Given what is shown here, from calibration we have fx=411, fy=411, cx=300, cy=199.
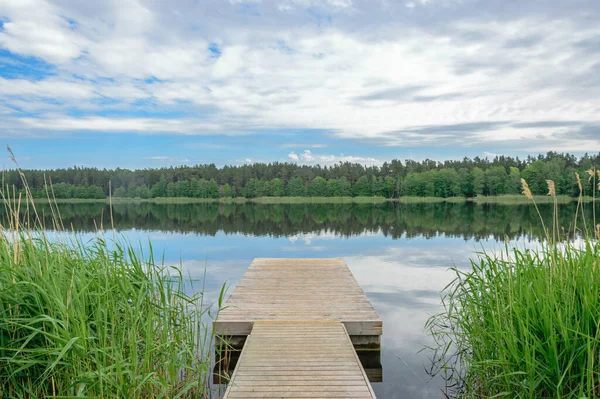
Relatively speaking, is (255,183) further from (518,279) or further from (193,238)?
(518,279)

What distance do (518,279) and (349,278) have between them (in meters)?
4.37

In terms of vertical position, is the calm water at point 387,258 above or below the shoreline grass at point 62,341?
below

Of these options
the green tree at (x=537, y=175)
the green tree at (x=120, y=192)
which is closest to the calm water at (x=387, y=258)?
the green tree at (x=120, y=192)

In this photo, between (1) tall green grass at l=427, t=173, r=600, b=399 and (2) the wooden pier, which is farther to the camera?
(2) the wooden pier

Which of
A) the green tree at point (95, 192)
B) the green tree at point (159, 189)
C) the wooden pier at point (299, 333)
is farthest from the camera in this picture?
the green tree at point (159, 189)

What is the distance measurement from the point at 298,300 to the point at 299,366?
91.1 inches

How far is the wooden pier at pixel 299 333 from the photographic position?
3.41m

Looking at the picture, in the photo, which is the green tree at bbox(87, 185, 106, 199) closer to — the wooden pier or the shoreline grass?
the wooden pier

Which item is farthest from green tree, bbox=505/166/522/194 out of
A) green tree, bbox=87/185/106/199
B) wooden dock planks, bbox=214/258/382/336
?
wooden dock planks, bbox=214/258/382/336

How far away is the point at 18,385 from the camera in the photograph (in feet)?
9.10

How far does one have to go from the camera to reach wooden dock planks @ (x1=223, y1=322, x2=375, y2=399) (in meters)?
3.31

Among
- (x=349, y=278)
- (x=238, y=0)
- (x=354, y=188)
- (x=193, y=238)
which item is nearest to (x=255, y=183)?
(x=354, y=188)

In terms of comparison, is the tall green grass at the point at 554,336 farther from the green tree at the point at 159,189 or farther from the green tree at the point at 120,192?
the green tree at the point at 159,189

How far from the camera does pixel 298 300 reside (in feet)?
20.0
